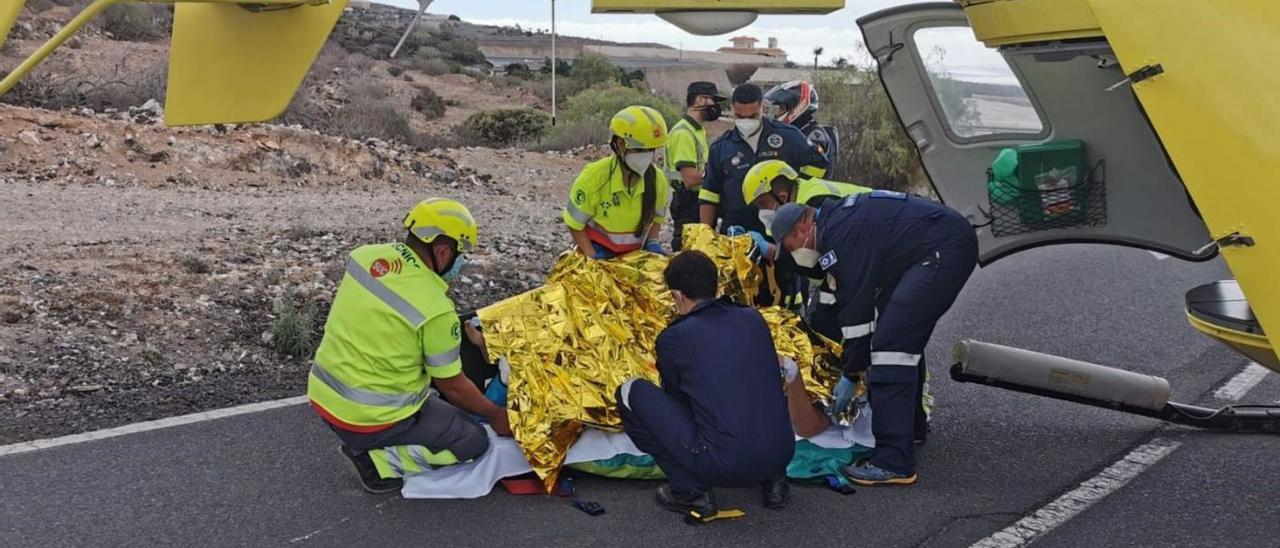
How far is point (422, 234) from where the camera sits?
4914 millimetres

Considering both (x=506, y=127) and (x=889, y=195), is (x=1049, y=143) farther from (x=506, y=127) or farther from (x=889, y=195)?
(x=506, y=127)

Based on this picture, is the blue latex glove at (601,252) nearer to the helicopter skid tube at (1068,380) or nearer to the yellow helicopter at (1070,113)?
the yellow helicopter at (1070,113)

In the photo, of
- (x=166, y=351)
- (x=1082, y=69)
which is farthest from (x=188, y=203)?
(x=1082, y=69)

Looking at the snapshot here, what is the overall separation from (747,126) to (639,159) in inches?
50.2

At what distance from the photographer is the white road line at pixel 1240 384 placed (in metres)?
6.76

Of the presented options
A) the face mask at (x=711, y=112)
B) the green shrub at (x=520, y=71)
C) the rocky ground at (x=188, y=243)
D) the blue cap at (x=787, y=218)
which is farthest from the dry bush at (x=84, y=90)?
the green shrub at (x=520, y=71)

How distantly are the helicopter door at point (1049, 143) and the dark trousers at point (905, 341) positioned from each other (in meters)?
0.76

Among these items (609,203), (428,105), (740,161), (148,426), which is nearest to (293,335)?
(148,426)

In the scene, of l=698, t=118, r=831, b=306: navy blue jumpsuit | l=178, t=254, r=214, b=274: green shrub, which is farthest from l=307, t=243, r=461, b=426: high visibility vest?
l=178, t=254, r=214, b=274: green shrub

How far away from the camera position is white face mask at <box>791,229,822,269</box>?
557 cm

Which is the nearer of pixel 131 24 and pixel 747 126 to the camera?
pixel 747 126

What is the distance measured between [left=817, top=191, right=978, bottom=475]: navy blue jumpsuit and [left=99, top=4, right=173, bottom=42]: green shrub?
24.5 meters

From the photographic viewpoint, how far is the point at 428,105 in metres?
26.9

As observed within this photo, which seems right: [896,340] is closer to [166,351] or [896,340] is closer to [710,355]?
[710,355]
